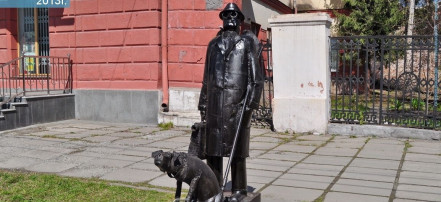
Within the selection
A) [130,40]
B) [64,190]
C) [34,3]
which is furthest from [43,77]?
[64,190]

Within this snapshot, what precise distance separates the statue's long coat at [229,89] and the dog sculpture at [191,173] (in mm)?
416

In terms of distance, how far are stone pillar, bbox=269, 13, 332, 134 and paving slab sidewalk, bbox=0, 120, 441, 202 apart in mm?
395

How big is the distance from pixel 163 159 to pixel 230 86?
101cm

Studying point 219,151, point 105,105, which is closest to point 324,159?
point 219,151

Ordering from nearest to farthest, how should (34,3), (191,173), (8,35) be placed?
(191,173)
(34,3)
(8,35)

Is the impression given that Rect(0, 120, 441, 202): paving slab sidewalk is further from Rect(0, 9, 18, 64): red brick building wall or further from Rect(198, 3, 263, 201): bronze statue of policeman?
Rect(0, 9, 18, 64): red brick building wall

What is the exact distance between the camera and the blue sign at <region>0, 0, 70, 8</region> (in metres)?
11.9

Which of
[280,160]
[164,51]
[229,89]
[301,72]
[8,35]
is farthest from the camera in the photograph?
[8,35]

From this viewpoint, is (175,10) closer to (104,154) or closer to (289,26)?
(289,26)

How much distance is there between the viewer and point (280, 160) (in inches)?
278

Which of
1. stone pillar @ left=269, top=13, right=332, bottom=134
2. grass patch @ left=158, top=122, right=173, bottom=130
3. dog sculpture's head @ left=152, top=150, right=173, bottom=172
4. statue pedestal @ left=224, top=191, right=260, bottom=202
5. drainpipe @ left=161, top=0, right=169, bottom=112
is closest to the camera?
dog sculpture's head @ left=152, top=150, right=173, bottom=172

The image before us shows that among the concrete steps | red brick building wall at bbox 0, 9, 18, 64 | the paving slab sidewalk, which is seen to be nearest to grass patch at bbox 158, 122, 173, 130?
the paving slab sidewalk

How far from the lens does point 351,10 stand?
18.5 metres

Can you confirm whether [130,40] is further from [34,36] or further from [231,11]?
[231,11]
